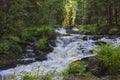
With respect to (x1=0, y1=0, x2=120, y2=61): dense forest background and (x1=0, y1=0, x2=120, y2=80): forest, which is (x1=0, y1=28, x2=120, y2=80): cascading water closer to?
(x1=0, y1=0, x2=120, y2=80): forest

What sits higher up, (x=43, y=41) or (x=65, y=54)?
(x=43, y=41)

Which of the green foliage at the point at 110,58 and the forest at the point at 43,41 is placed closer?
the green foliage at the point at 110,58

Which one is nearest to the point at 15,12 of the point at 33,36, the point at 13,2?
the point at 13,2

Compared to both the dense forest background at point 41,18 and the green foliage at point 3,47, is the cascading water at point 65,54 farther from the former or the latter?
the green foliage at point 3,47

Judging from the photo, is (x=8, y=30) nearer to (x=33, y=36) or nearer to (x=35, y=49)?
(x=35, y=49)

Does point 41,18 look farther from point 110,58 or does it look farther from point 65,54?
point 110,58

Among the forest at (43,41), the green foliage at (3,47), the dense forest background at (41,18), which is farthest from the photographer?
the dense forest background at (41,18)

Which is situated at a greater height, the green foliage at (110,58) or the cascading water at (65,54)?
the green foliage at (110,58)

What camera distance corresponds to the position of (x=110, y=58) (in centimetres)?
1050

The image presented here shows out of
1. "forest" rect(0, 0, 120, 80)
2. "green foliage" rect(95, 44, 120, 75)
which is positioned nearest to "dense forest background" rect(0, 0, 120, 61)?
"forest" rect(0, 0, 120, 80)

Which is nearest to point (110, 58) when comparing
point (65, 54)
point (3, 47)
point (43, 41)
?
point (3, 47)

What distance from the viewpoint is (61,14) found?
59.6m

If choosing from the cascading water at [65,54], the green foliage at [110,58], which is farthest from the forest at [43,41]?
the cascading water at [65,54]

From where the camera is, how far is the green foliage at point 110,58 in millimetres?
10438
